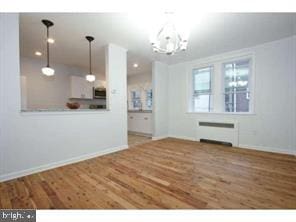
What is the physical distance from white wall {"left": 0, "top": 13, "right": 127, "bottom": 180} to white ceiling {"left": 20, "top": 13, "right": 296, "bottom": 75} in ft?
1.69

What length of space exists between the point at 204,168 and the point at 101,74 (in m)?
5.57

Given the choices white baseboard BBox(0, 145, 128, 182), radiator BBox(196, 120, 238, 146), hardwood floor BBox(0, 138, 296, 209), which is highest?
radiator BBox(196, 120, 238, 146)

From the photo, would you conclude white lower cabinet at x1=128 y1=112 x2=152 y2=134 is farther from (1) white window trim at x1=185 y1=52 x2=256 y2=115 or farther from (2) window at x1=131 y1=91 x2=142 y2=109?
(1) white window trim at x1=185 y1=52 x2=256 y2=115

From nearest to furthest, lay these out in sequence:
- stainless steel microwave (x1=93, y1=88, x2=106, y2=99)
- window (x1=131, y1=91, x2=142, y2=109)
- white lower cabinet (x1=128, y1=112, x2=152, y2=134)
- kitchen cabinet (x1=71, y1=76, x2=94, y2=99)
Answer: kitchen cabinet (x1=71, y1=76, x2=94, y2=99), white lower cabinet (x1=128, y1=112, x2=152, y2=134), stainless steel microwave (x1=93, y1=88, x2=106, y2=99), window (x1=131, y1=91, x2=142, y2=109)

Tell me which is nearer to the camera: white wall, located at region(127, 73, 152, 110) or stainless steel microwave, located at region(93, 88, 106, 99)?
stainless steel microwave, located at region(93, 88, 106, 99)

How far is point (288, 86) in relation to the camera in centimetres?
328

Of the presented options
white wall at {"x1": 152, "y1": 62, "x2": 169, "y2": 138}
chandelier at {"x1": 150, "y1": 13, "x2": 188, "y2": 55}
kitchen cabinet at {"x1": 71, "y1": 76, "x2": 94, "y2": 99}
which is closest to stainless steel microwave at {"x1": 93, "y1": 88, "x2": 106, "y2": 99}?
kitchen cabinet at {"x1": 71, "y1": 76, "x2": 94, "y2": 99}

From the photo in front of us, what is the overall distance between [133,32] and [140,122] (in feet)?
11.4

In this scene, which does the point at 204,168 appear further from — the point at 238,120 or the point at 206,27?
the point at 206,27

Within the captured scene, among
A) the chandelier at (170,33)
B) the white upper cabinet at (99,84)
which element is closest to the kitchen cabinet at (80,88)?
the white upper cabinet at (99,84)

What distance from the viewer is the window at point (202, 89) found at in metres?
4.65

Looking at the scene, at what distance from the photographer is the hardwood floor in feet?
5.41

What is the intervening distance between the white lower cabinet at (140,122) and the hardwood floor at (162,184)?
7.90ft

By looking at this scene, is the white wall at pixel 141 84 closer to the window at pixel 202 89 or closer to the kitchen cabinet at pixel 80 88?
the kitchen cabinet at pixel 80 88
